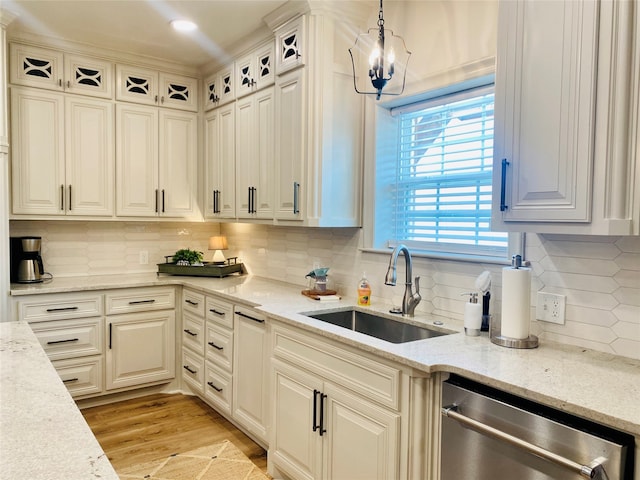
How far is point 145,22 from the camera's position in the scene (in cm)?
312

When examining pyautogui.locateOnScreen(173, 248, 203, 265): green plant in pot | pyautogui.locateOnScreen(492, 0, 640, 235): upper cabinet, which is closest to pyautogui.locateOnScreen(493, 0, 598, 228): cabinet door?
pyautogui.locateOnScreen(492, 0, 640, 235): upper cabinet

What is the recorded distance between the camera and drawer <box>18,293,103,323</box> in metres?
3.20

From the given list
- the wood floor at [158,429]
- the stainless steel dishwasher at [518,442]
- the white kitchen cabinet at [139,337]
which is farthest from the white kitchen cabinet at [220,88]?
the stainless steel dishwasher at [518,442]

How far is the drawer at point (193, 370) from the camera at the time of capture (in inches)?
137

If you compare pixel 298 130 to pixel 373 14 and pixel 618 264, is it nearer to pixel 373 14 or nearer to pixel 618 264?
pixel 373 14

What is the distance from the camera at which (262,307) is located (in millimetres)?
2627

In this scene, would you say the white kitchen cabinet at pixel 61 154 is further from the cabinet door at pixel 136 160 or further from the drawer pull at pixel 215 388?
the drawer pull at pixel 215 388

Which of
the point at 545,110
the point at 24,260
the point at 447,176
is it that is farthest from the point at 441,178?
the point at 24,260

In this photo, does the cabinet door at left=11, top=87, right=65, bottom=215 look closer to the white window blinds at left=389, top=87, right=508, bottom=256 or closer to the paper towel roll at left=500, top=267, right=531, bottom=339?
the white window blinds at left=389, top=87, right=508, bottom=256

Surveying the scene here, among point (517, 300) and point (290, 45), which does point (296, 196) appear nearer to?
point (290, 45)

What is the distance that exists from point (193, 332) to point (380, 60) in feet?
7.98

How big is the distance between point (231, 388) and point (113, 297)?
1.14 metres

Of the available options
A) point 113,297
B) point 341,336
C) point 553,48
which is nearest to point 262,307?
point 341,336

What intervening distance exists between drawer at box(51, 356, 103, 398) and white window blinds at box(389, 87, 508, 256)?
2.29m
